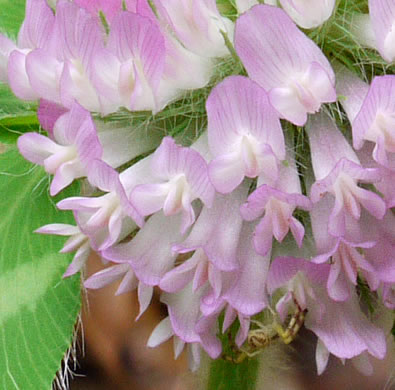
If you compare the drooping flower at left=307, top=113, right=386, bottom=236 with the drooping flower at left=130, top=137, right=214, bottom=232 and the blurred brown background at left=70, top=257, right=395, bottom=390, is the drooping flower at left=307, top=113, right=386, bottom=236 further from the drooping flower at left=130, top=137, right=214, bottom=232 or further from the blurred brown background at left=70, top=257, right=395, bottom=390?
the blurred brown background at left=70, top=257, right=395, bottom=390

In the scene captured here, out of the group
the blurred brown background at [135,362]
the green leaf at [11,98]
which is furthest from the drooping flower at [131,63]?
the blurred brown background at [135,362]

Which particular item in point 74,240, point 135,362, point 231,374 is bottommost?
point 135,362

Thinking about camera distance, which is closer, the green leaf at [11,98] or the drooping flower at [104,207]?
the drooping flower at [104,207]

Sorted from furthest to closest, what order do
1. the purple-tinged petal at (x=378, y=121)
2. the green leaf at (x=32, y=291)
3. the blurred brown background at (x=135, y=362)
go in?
the blurred brown background at (x=135, y=362) < the green leaf at (x=32, y=291) < the purple-tinged petal at (x=378, y=121)

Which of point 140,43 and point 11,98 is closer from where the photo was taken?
point 140,43

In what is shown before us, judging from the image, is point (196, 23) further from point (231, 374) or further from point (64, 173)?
point (231, 374)

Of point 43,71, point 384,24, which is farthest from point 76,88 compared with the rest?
point 384,24

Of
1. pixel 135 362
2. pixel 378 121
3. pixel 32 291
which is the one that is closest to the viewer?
pixel 378 121

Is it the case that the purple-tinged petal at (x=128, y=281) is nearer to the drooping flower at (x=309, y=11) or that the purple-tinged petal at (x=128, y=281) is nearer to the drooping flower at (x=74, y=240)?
the drooping flower at (x=74, y=240)
